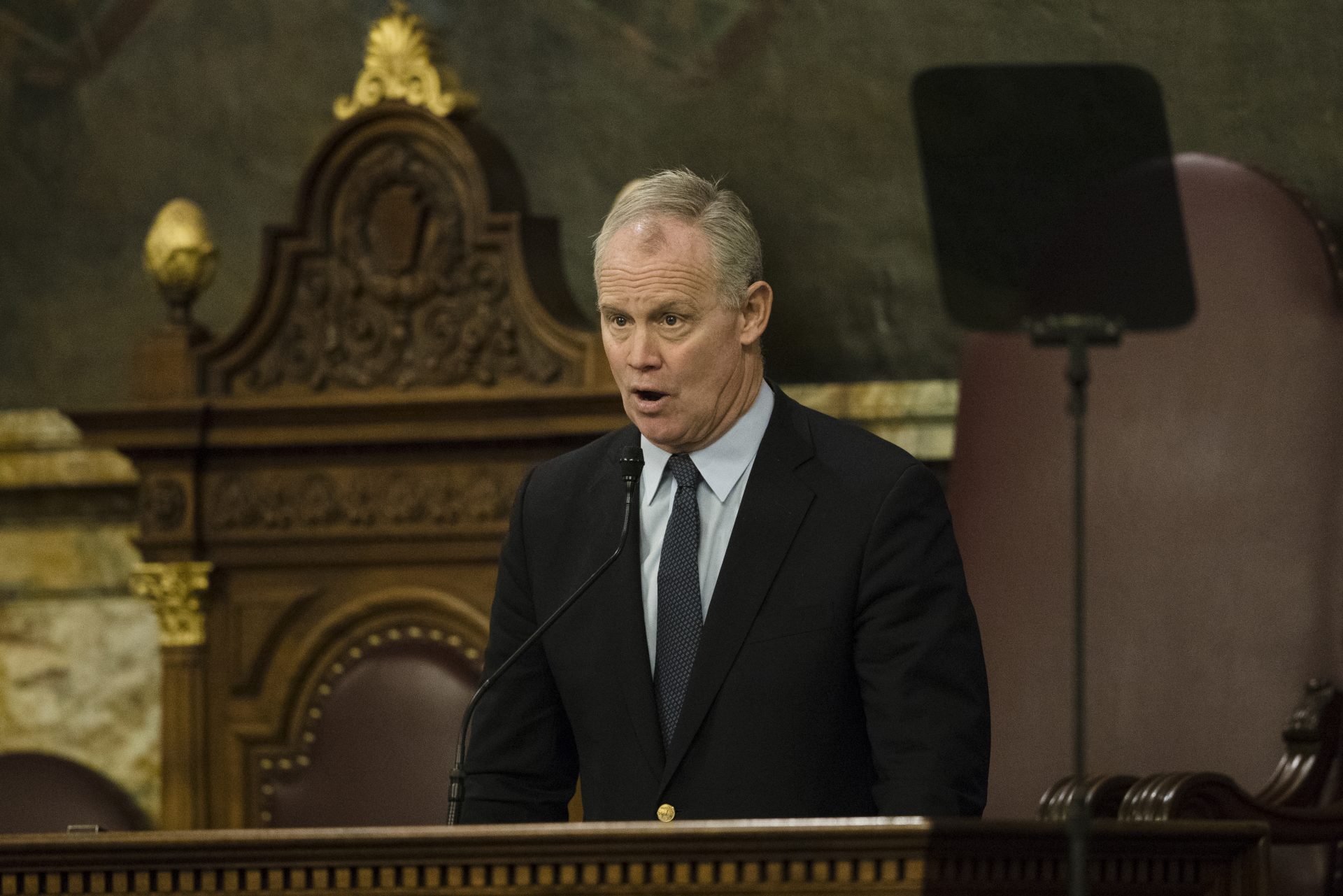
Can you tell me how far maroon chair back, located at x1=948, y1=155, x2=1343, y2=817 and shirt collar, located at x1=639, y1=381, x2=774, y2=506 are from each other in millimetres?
1383

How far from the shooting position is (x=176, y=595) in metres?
4.69

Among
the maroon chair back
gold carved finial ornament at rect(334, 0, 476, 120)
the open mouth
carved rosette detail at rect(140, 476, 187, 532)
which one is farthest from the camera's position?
carved rosette detail at rect(140, 476, 187, 532)

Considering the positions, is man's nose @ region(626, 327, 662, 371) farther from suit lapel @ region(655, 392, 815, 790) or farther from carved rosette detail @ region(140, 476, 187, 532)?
carved rosette detail @ region(140, 476, 187, 532)

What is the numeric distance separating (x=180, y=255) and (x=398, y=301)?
0.49m

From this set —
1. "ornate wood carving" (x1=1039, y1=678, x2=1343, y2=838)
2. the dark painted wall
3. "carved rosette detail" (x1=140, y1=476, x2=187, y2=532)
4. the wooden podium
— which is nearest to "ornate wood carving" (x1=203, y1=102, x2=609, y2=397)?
"carved rosette detail" (x1=140, y1=476, x2=187, y2=532)

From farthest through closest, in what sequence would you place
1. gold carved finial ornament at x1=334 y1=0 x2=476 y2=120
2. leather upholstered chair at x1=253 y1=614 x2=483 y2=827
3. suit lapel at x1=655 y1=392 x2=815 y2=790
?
gold carved finial ornament at x1=334 y1=0 x2=476 y2=120
leather upholstered chair at x1=253 y1=614 x2=483 y2=827
suit lapel at x1=655 y1=392 x2=815 y2=790

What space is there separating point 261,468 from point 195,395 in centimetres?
22

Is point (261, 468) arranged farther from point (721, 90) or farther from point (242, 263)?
point (721, 90)

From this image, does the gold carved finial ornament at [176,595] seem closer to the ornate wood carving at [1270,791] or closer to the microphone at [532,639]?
the ornate wood carving at [1270,791]

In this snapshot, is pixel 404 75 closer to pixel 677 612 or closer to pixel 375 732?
pixel 375 732

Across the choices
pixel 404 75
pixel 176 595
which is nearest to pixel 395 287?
pixel 404 75

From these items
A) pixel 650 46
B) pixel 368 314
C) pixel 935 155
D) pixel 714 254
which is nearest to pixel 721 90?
pixel 650 46

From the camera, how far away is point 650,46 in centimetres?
499

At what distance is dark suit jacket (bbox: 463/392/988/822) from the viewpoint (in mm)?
2633
